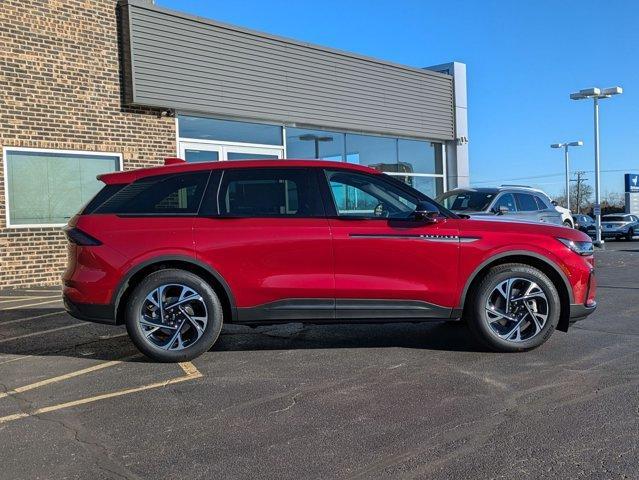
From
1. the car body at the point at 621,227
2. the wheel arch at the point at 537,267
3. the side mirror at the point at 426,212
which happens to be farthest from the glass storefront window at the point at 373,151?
the car body at the point at 621,227

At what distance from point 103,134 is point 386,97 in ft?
26.0

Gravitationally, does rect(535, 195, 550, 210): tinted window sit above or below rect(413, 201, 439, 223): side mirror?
above

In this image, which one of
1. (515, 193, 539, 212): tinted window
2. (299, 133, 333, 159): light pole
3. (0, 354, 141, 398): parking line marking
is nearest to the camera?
(0, 354, 141, 398): parking line marking

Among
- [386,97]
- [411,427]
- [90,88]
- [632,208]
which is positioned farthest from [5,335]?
[632,208]

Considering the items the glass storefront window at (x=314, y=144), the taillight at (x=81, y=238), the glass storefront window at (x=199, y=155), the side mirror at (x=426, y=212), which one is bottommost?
the taillight at (x=81, y=238)

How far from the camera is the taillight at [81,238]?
18.0 feet

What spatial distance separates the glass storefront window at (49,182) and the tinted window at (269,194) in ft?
19.0

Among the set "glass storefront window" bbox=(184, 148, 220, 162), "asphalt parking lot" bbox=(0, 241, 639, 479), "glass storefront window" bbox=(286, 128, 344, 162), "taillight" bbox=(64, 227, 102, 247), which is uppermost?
"glass storefront window" bbox=(286, 128, 344, 162)

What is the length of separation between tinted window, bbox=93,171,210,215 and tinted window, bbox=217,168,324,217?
239 mm

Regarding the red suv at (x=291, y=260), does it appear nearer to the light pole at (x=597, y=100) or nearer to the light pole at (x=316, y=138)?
the light pole at (x=316, y=138)

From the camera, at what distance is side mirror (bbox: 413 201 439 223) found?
5531mm

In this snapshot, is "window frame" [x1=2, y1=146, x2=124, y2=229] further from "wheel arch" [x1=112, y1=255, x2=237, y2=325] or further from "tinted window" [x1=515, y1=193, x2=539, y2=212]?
"tinted window" [x1=515, y1=193, x2=539, y2=212]

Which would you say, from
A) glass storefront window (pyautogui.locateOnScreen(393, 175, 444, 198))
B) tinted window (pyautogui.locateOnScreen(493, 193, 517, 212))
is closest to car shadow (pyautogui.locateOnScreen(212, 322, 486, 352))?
tinted window (pyautogui.locateOnScreen(493, 193, 517, 212))

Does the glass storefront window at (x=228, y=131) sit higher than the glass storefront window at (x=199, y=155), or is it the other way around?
the glass storefront window at (x=228, y=131)
